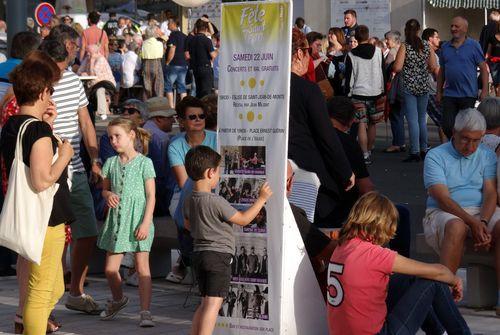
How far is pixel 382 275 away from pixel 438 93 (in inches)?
343

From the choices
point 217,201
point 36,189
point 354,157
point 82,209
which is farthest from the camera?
point 82,209

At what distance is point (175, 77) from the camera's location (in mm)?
25781

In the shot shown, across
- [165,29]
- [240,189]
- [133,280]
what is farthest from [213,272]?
[165,29]

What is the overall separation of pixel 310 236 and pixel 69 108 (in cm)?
219

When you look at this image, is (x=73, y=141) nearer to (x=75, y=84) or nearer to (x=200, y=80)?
(x=75, y=84)

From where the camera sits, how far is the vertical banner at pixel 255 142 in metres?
7.19

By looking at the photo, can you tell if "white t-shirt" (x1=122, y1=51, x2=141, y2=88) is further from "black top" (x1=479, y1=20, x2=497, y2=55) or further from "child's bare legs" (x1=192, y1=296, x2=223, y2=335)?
"child's bare legs" (x1=192, y1=296, x2=223, y2=335)

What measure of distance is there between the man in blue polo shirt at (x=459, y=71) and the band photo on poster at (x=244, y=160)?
25.6 ft

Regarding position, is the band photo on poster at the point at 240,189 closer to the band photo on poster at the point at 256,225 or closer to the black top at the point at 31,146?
the band photo on poster at the point at 256,225

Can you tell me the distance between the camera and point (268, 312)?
7.32 metres

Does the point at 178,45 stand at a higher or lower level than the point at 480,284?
higher

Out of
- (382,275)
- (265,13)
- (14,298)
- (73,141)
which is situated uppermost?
(265,13)

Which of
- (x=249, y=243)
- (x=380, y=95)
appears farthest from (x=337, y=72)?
(x=249, y=243)

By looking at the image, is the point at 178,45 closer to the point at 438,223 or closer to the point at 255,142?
the point at 438,223
